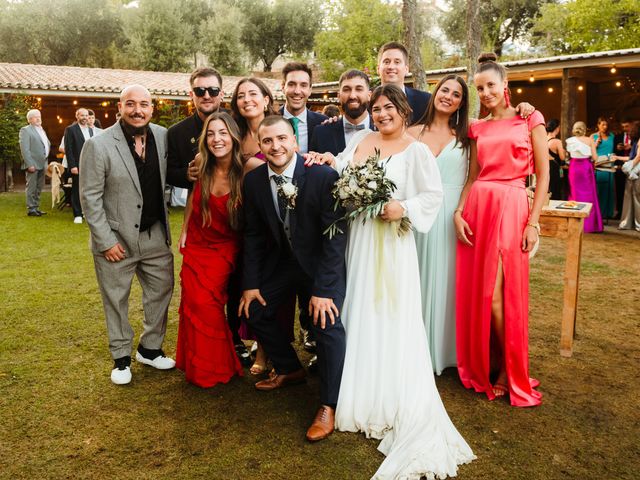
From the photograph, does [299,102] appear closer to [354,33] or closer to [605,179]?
[605,179]

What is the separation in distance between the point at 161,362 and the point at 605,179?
1112cm

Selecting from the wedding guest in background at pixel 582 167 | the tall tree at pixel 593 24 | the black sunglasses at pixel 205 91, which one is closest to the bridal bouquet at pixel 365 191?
the black sunglasses at pixel 205 91

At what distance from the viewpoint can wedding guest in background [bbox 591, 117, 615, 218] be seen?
39.8 feet

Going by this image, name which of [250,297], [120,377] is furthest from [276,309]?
[120,377]

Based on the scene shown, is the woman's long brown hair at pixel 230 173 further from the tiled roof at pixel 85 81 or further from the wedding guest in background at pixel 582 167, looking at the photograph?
the tiled roof at pixel 85 81

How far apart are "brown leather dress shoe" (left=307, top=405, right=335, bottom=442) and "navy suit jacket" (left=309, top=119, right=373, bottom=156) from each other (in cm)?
210

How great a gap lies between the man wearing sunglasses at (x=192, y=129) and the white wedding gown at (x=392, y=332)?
5.21ft

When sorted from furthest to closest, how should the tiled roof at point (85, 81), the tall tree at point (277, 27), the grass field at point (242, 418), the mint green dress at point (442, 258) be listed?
the tall tree at point (277, 27)
the tiled roof at point (85, 81)
the mint green dress at point (442, 258)
the grass field at point (242, 418)

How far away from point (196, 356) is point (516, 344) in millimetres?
2265

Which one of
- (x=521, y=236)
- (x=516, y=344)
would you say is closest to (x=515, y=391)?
(x=516, y=344)

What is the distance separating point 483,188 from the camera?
3912mm

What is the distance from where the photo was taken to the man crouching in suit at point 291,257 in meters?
3.46

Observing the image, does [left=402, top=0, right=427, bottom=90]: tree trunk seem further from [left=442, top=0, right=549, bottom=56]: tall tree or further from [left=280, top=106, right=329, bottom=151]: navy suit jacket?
[left=442, top=0, right=549, bottom=56]: tall tree

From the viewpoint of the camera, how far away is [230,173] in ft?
13.3
